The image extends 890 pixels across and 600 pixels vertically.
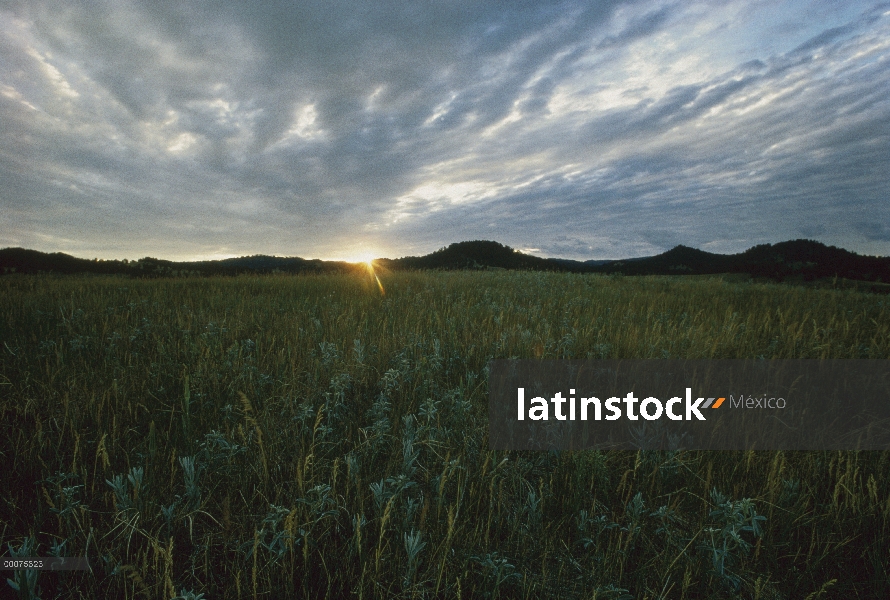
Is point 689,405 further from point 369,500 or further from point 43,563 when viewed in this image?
point 43,563

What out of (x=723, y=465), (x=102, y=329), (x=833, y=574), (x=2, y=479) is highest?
(x=102, y=329)

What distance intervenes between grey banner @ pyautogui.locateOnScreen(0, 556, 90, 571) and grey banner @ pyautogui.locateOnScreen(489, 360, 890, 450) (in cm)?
212

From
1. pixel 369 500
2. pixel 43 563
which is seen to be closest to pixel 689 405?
pixel 369 500

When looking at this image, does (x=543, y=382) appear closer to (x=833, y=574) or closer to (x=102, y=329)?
(x=833, y=574)

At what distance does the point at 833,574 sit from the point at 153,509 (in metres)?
3.19

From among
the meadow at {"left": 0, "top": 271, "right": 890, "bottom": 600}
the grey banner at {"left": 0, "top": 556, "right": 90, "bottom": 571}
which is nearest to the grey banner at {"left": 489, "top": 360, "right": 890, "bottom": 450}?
the meadow at {"left": 0, "top": 271, "right": 890, "bottom": 600}

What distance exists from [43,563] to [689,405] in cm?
418

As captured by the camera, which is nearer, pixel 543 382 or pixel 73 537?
pixel 73 537

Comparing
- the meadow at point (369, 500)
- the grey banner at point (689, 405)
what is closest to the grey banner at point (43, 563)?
the meadow at point (369, 500)

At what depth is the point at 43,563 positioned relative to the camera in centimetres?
144

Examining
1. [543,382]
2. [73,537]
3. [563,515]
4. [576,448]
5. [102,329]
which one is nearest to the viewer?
[73,537]

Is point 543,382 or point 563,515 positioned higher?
point 543,382

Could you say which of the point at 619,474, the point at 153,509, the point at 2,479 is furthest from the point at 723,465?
the point at 2,479

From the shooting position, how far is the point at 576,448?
2.51 meters
